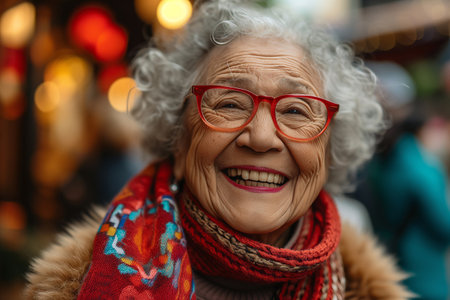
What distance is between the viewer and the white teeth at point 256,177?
1538 mm

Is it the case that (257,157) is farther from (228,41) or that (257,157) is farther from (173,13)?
(173,13)

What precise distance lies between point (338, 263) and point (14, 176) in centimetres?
561

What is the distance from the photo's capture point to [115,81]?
7.07m

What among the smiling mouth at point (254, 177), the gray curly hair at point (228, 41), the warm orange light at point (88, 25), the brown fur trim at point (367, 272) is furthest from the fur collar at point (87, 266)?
the warm orange light at point (88, 25)

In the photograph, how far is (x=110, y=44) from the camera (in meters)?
5.95

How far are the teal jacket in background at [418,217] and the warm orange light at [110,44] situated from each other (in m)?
4.36

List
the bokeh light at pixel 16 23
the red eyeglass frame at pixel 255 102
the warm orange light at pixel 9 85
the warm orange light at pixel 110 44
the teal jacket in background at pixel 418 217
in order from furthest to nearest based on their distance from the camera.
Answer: the warm orange light at pixel 110 44, the warm orange light at pixel 9 85, the bokeh light at pixel 16 23, the teal jacket in background at pixel 418 217, the red eyeglass frame at pixel 255 102

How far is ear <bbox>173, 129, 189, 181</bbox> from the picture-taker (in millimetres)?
1767

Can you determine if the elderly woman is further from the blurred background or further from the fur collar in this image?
the blurred background

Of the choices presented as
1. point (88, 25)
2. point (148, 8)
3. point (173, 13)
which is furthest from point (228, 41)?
point (88, 25)

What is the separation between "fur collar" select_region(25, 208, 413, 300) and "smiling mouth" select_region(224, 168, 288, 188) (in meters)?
0.62

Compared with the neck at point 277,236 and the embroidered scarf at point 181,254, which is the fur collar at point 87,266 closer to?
the embroidered scarf at point 181,254

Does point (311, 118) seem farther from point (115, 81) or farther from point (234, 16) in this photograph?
point (115, 81)

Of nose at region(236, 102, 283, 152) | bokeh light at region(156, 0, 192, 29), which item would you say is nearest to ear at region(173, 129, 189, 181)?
nose at region(236, 102, 283, 152)
